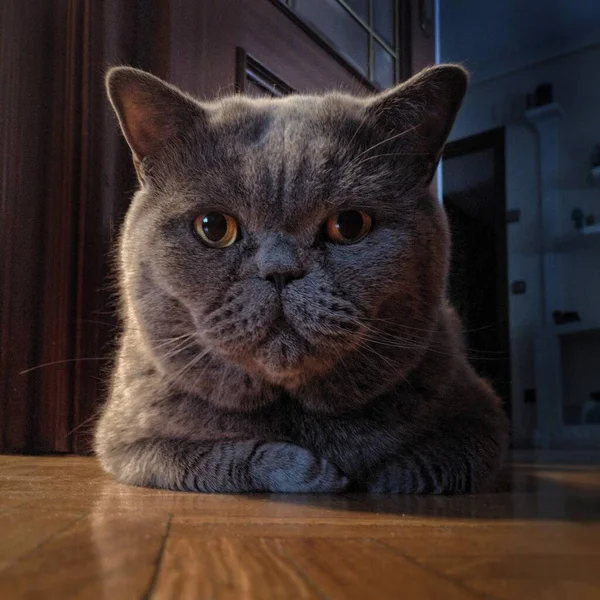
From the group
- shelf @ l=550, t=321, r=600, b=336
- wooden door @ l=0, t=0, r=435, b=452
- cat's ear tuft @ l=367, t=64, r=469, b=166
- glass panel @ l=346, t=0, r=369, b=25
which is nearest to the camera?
cat's ear tuft @ l=367, t=64, r=469, b=166

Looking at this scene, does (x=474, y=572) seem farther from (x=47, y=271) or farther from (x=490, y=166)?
(x=490, y=166)

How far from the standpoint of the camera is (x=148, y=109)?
1243 mm

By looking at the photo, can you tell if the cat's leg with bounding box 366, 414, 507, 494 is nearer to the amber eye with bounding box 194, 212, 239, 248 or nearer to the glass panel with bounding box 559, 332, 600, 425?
the amber eye with bounding box 194, 212, 239, 248

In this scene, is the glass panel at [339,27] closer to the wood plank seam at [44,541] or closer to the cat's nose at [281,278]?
the cat's nose at [281,278]

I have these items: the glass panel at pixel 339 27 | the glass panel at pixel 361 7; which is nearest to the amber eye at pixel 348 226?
the glass panel at pixel 339 27

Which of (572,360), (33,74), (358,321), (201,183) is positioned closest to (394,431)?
(358,321)

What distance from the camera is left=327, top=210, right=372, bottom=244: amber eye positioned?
111cm

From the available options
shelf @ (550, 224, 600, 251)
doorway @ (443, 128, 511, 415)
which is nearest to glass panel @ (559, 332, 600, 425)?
doorway @ (443, 128, 511, 415)

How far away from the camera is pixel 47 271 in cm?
193

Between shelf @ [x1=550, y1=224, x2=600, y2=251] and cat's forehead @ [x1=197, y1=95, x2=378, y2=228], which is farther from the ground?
shelf @ [x1=550, y1=224, x2=600, y2=251]

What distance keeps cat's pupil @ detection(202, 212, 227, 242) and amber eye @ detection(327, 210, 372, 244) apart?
0.16 meters

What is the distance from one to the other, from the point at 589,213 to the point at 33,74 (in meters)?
3.32

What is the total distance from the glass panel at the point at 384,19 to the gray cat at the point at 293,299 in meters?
1.52

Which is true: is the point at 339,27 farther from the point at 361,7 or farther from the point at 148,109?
the point at 148,109
